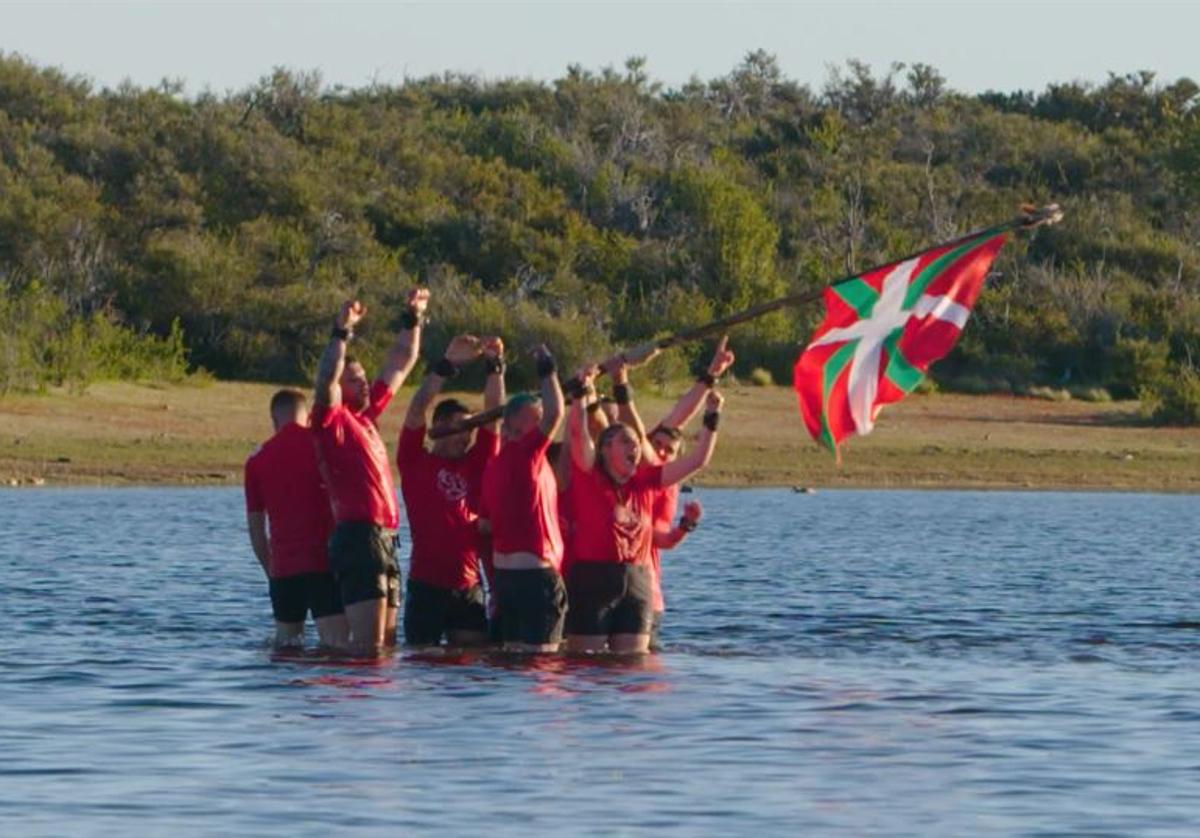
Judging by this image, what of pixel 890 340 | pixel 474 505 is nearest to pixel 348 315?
pixel 474 505

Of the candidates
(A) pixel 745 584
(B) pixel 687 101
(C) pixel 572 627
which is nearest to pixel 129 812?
(C) pixel 572 627

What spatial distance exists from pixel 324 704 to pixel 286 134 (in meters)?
41.2

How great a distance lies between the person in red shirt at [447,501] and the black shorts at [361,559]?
0.18m

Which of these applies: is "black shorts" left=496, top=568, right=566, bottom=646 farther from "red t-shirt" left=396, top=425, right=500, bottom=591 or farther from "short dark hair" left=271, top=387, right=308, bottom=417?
"short dark hair" left=271, top=387, right=308, bottom=417

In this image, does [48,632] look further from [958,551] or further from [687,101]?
[687,101]

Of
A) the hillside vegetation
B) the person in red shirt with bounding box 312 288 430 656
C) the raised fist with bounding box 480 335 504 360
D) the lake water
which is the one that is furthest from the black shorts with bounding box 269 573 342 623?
the hillside vegetation

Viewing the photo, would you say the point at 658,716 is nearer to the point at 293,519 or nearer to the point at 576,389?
the point at 576,389

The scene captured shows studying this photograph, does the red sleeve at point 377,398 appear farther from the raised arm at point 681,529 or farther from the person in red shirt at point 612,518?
the raised arm at point 681,529

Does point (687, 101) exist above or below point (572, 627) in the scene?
above

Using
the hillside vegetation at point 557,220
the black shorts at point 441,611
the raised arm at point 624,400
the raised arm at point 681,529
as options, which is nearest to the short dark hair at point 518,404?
the raised arm at point 624,400

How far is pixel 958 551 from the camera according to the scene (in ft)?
81.4

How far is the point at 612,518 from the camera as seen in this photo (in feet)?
44.0

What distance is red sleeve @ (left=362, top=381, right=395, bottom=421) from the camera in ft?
45.5

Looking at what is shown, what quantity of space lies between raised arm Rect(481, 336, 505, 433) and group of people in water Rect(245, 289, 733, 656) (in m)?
0.01
